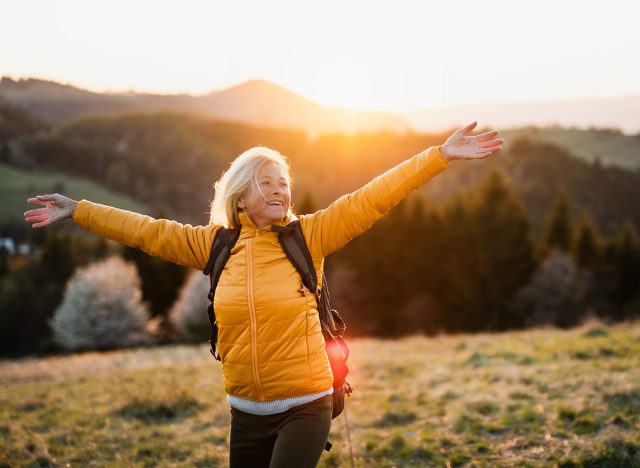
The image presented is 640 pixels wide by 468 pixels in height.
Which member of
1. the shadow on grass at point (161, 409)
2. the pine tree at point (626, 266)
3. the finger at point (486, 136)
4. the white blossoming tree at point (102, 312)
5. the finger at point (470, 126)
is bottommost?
the white blossoming tree at point (102, 312)

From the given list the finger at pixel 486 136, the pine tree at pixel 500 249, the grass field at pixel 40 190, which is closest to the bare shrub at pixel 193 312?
the pine tree at pixel 500 249

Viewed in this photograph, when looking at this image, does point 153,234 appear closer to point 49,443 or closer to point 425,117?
point 49,443

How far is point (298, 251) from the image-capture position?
11.6ft

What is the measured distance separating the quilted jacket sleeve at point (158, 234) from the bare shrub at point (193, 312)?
120ft

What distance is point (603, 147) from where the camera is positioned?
378 feet

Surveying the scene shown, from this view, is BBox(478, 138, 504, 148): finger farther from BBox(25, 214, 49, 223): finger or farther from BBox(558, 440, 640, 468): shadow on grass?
BBox(25, 214, 49, 223): finger

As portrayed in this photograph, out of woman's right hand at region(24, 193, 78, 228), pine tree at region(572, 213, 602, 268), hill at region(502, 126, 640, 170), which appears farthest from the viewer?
hill at region(502, 126, 640, 170)

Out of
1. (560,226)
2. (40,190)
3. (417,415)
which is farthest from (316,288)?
(40,190)

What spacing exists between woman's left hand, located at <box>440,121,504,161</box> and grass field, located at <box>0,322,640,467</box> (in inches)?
118

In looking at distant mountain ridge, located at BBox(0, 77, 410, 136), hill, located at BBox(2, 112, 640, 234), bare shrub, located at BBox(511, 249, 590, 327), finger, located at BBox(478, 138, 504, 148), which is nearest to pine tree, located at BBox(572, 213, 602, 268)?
bare shrub, located at BBox(511, 249, 590, 327)

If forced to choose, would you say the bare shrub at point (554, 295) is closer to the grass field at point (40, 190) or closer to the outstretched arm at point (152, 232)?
the outstretched arm at point (152, 232)

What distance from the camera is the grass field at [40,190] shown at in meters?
89.3

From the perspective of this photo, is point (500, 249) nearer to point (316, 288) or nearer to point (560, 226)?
point (560, 226)

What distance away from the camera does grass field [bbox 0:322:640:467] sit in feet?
18.6
